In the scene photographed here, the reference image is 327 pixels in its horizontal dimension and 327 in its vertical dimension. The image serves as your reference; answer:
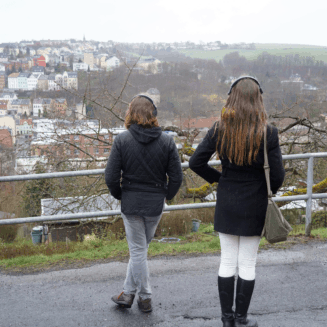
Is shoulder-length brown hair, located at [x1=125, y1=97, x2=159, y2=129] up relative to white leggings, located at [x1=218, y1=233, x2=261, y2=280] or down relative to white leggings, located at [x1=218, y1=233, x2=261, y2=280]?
up

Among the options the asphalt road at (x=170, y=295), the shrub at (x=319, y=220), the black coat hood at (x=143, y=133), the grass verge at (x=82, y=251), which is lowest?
the shrub at (x=319, y=220)

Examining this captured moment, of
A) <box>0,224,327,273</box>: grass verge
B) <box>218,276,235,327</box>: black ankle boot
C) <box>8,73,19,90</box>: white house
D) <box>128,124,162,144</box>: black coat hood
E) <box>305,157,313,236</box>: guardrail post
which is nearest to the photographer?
<box>218,276,235,327</box>: black ankle boot

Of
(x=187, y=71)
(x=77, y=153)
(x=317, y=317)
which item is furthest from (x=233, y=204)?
(x=187, y=71)

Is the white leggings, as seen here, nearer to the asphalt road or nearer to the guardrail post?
the asphalt road

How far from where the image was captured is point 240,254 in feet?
8.67

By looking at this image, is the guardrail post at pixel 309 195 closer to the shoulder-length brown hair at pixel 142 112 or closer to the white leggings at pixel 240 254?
the white leggings at pixel 240 254

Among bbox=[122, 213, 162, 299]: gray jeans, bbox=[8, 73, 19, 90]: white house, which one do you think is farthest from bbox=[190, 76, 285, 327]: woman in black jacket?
bbox=[8, 73, 19, 90]: white house

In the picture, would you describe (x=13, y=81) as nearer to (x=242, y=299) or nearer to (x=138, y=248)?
(x=138, y=248)

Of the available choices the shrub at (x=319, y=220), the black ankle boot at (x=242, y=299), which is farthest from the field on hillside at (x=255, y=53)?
the black ankle boot at (x=242, y=299)

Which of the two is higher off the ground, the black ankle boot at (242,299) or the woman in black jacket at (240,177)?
the woman in black jacket at (240,177)

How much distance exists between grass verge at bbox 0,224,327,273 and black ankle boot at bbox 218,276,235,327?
1.74 m

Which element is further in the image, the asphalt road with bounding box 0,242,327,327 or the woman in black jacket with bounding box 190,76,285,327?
the asphalt road with bounding box 0,242,327,327

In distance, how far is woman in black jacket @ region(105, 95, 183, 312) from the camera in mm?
2826

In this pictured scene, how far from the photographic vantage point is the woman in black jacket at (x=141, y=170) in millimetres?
2826
